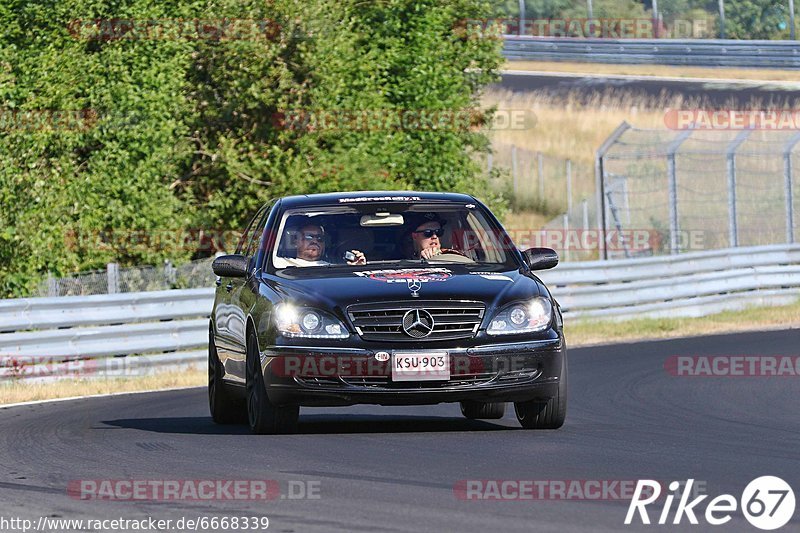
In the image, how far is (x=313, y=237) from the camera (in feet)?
38.5

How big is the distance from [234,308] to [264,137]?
1606cm

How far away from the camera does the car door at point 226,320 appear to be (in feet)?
40.0

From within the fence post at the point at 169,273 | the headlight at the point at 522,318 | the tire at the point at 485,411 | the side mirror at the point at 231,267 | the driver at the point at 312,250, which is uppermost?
the driver at the point at 312,250

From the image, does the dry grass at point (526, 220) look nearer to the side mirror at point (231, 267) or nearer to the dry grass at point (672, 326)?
the dry grass at point (672, 326)

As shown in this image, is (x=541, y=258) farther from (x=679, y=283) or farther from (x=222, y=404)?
(x=679, y=283)

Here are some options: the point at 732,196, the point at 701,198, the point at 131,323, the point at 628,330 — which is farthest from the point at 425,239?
the point at 701,198

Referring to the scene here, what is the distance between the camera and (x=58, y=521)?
24.7 feet

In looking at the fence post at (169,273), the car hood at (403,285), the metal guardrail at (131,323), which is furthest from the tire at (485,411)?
the fence post at (169,273)

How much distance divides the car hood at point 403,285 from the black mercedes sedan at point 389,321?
0.01 meters

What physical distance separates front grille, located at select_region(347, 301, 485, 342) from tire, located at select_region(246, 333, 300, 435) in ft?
2.59

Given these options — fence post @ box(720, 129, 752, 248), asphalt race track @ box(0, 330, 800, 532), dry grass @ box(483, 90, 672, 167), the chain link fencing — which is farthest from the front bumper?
dry grass @ box(483, 90, 672, 167)

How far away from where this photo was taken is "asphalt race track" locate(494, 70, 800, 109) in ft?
193

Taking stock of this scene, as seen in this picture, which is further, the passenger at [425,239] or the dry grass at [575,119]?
the dry grass at [575,119]

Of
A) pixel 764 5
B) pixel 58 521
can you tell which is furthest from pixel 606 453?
pixel 764 5
